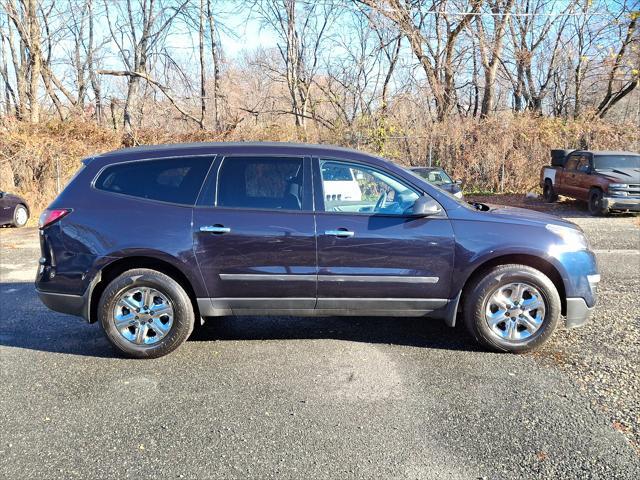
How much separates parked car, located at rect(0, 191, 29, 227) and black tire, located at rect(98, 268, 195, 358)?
10.2 m

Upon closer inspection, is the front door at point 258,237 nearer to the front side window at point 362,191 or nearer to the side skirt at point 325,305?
the side skirt at point 325,305

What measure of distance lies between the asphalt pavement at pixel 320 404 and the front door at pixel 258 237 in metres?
0.53

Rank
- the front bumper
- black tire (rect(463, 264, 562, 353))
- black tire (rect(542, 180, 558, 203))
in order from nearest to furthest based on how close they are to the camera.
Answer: black tire (rect(463, 264, 562, 353)) < the front bumper < black tire (rect(542, 180, 558, 203))

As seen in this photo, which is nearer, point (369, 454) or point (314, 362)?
point (369, 454)

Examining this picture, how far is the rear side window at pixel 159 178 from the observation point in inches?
171

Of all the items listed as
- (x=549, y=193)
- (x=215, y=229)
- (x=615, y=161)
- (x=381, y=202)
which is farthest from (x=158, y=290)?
(x=549, y=193)

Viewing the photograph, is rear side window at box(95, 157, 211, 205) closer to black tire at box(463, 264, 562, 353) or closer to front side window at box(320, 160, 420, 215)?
front side window at box(320, 160, 420, 215)

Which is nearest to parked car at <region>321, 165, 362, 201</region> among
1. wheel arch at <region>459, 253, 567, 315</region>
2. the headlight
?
wheel arch at <region>459, 253, 567, 315</region>

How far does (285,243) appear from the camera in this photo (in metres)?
4.23

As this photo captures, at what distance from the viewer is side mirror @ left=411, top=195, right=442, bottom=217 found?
13.6 feet

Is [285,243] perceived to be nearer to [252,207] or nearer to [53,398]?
[252,207]

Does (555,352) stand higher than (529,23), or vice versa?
(529,23)

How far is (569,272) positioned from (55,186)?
1570 cm

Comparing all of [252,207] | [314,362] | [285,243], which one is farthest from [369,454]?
[252,207]
